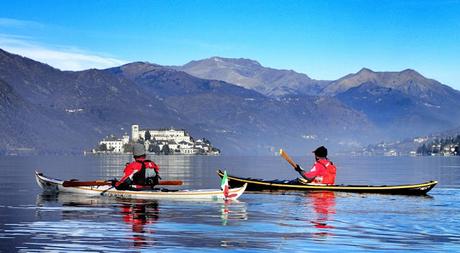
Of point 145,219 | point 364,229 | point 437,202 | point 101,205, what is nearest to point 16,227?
point 145,219

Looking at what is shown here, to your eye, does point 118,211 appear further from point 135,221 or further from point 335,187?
point 335,187

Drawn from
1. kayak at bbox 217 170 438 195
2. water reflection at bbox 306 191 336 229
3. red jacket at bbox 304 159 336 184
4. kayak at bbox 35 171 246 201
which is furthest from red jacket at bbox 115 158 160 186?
kayak at bbox 217 170 438 195

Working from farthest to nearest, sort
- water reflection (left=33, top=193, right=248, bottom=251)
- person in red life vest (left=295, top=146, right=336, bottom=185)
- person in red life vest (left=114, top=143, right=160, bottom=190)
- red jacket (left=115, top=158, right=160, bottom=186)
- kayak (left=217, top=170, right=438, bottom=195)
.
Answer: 1. kayak (left=217, top=170, right=438, bottom=195)
2. person in red life vest (left=295, top=146, right=336, bottom=185)
3. person in red life vest (left=114, top=143, right=160, bottom=190)
4. red jacket (left=115, top=158, right=160, bottom=186)
5. water reflection (left=33, top=193, right=248, bottom=251)

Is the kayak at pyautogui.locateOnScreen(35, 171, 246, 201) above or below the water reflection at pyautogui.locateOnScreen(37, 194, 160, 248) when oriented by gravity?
above

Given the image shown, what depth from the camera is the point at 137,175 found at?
51469 mm

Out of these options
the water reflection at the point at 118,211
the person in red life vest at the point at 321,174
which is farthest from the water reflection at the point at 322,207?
the water reflection at the point at 118,211

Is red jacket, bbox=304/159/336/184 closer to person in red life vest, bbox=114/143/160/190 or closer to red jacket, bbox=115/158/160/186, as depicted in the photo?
person in red life vest, bbox=114/143/160/190

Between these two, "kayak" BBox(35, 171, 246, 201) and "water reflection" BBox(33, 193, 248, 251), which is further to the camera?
"kayak" BBox(35, 171, 246, 201)

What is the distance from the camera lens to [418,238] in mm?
34719

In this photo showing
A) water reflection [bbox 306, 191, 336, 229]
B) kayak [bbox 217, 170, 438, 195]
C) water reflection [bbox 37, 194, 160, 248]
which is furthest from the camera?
kayak [bbox 217, 170, 438, 195]

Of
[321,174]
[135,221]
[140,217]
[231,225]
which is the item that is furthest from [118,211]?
[321,174]

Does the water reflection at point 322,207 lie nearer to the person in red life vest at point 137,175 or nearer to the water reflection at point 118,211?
the water reflection at point 118,211

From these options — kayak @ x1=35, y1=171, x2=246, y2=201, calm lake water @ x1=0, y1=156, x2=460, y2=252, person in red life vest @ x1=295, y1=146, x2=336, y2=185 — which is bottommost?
calm lake water @ x1=0, y1=156, x2=460, y2=252

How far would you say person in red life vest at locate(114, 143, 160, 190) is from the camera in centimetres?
5009
